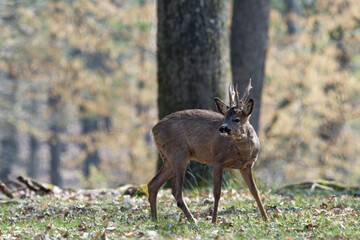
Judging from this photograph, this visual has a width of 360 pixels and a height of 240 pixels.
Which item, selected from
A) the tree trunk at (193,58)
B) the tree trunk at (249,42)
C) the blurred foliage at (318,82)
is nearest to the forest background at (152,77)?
the blurred foliage at (318,82)

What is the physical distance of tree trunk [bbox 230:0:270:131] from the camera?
1280 cm

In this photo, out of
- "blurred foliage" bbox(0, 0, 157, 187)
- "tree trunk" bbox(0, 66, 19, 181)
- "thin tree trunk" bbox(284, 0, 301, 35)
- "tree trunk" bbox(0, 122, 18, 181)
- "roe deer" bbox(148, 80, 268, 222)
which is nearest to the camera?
Result: "roe deer" bbox(148, 80, 268, 222)

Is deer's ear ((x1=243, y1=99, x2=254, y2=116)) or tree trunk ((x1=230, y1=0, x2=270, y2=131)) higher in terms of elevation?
tree trunk ((x1=230, y1=0, x2=270, y2=131))

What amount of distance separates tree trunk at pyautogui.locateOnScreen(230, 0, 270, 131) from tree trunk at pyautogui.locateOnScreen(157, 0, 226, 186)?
288 centimetres

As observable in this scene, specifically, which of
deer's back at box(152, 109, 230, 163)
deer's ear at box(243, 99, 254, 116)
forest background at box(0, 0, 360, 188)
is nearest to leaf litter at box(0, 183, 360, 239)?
deer's back at box(152, 109, 230, 163)

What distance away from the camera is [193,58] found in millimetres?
9789

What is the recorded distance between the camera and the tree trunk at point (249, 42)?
12.8 metres

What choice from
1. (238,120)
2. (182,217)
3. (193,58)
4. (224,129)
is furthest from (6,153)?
(224,129)

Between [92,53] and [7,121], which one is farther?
[7,121]

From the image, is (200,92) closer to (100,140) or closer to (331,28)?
(331,28)

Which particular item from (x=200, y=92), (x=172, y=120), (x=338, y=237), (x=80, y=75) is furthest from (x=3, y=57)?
(x=338, y=237)

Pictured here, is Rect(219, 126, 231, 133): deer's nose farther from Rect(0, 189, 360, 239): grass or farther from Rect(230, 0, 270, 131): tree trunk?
Rect(230, 0, 270, 131): tree trunk

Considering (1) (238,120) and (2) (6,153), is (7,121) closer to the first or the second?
(2) (6,153)

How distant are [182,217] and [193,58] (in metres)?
3.40
